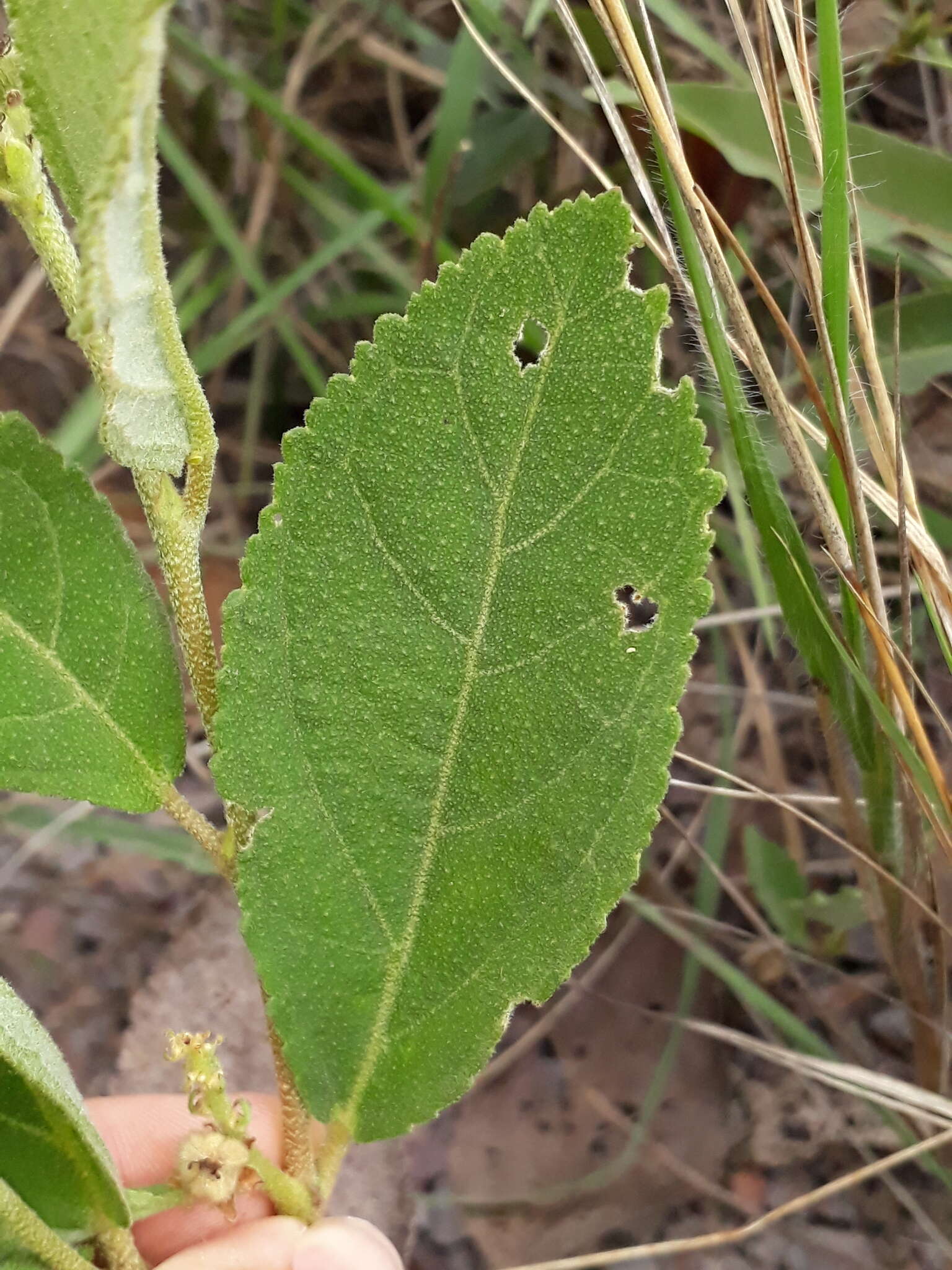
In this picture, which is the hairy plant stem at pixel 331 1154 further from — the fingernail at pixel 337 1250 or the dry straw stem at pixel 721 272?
the dry straw stem at pixel 721 272

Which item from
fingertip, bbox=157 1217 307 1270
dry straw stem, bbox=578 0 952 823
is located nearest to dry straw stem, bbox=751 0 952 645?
dry straw stem, bbox=578 0 952 823

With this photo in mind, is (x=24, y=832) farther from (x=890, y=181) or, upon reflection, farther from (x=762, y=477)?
(x=890, y=181)

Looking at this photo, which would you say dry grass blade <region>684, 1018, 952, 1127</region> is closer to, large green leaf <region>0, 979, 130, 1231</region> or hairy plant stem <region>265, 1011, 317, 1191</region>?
hairy plant stem <region>265, 1011, 317, 1191</region>

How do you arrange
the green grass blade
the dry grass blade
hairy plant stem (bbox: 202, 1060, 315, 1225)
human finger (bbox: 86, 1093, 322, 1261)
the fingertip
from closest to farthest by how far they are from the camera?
1. hairy plant stem (bbox: 202, 1060, 315, 1225)
2. the fingertip
3. the dry grass blade
4. human finger (bbox: 86, 1093, 322, 1261)
5. the green grass blade

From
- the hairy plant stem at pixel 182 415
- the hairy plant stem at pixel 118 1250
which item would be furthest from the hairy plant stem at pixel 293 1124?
the hairy plant stem at pixel 118 1250

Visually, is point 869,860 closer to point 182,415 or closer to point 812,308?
point 812,308

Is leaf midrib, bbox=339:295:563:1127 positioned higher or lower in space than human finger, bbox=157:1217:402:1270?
higher

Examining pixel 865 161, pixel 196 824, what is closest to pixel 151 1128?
pixel 196 824
